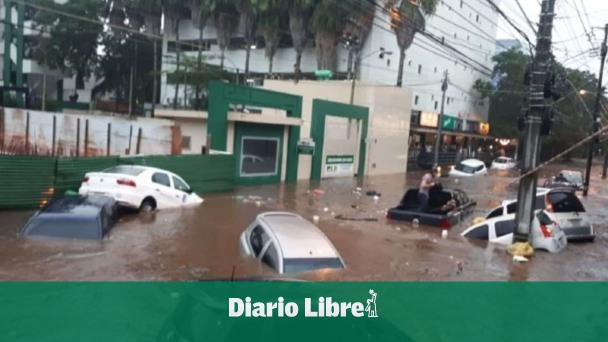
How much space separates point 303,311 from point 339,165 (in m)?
30.2

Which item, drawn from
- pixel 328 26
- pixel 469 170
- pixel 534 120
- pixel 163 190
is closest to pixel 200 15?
pixel 328 26

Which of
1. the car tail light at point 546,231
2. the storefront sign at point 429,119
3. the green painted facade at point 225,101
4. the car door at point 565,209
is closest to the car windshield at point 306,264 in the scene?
the car tail light at point 546,231

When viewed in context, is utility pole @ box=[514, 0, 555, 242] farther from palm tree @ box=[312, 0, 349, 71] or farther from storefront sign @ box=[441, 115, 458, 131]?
storefront sign @ box=[441, 115, 458, 131]

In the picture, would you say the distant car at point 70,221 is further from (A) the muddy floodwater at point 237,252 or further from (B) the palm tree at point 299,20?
(B) the palm tree at point 299,20

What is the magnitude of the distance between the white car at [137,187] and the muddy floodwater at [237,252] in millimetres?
467

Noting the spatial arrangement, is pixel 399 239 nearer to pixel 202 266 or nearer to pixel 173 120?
pixel 202 266

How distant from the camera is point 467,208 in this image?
21000mm

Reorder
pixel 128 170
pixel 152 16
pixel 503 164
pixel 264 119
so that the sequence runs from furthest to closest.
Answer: pixel 503 164
pixel 152 16
pixel 264 119
pixel 128 170

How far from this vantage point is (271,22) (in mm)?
45531

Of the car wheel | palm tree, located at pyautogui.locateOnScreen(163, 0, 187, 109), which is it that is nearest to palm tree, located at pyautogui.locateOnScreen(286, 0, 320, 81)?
palm tree, located at pyautogui.locateOnScreen(163, 0, 187, 109)

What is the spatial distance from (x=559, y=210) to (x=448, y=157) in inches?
1437

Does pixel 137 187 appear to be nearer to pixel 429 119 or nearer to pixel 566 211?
pixel 566 211

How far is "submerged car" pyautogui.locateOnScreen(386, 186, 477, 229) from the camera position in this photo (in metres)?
18.0

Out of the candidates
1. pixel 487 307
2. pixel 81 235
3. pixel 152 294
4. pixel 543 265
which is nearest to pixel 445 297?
pixel 487 307
